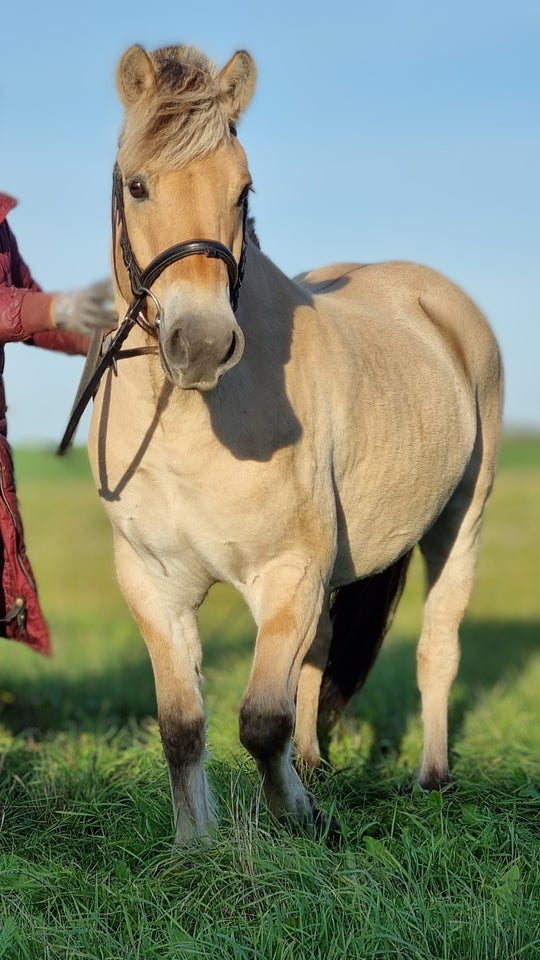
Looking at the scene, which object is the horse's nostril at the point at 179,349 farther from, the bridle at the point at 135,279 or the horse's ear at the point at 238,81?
the horse's ear at the point at 238,81

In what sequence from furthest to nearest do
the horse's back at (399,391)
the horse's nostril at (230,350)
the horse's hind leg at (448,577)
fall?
the horse's hind leg at (448,577) → the horse's back at (399,391) → the horse's nostril at (230,350)

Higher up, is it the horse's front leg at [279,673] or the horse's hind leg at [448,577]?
the horse's front leg at [279,673]

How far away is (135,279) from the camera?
3564 millimetres

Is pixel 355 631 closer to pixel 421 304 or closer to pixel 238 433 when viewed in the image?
pixel 421 304

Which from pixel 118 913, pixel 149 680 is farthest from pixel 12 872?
pixel 149 680

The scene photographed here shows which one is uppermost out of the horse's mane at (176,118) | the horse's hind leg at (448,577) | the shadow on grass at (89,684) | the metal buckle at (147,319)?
the horse's mane at (176,118)

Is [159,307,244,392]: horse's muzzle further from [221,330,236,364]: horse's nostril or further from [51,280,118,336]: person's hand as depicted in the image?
[51,280,118,336]: person's hand

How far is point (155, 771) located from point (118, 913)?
4.03 ft

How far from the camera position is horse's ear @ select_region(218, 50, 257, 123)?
3.61 m

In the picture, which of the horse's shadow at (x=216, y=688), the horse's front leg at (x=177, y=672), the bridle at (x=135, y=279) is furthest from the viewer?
the horse's shadow at (x=216, y=688)

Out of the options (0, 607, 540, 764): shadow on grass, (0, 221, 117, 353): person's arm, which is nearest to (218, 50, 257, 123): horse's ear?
(0, 221, 117, 353): person's arm

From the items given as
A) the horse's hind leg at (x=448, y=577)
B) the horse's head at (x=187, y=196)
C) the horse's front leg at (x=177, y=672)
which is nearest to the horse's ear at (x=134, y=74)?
the horse's head at (x=187, y=196)

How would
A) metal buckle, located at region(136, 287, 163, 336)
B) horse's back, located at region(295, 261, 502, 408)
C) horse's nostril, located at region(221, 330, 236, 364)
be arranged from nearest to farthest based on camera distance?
horse's nostril, located at region(221, 330, 236, 364) → metal buckle, located at region(136, 287, 163, 336) → horse's back, located at region(295, 261, 502, 408)

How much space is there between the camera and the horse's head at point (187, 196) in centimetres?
320
